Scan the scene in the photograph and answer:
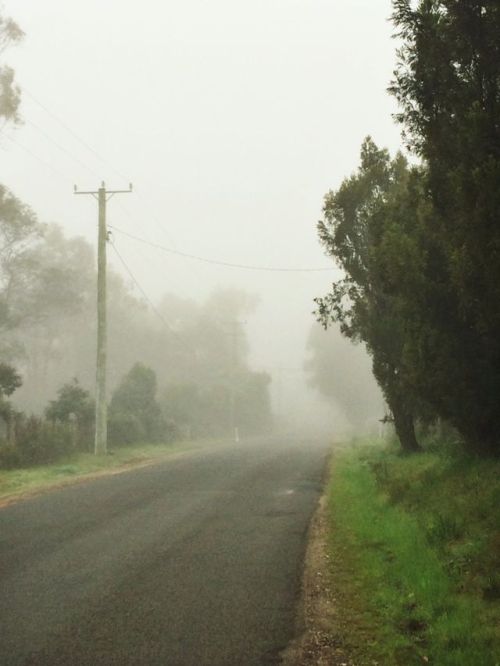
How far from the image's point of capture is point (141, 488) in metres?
14.0

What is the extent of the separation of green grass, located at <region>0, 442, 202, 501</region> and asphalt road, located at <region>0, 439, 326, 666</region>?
8.38 ft

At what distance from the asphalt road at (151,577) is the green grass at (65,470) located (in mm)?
2555

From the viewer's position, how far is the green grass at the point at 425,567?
5008 millimetres

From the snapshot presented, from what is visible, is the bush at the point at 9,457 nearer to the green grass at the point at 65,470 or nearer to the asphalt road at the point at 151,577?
the green grass at the point at 65,470

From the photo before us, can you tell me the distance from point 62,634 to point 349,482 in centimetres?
Result: 1080

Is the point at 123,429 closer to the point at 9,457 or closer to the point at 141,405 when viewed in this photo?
the point at 141,405

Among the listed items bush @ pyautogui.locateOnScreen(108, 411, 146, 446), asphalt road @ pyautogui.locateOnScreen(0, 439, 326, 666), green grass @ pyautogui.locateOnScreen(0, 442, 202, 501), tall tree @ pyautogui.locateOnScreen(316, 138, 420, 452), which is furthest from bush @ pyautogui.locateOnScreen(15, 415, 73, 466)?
tall tree @ pyautogui.locateOnScreen(316, 138, 420, 452)

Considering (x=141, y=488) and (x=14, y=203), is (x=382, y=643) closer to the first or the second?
(x=141, y=488)

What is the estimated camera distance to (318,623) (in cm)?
561

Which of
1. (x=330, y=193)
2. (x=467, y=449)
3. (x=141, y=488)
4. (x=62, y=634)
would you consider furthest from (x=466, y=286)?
(x=330, y=193)

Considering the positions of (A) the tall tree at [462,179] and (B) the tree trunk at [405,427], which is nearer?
(A) the tall tree at [462,179]

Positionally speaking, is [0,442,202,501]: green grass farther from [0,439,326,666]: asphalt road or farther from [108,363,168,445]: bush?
[108,363,168,445]: bush

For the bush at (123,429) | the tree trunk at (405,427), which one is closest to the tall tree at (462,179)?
the tree trunk at (405,427)

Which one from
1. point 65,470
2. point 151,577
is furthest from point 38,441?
point 151,577
